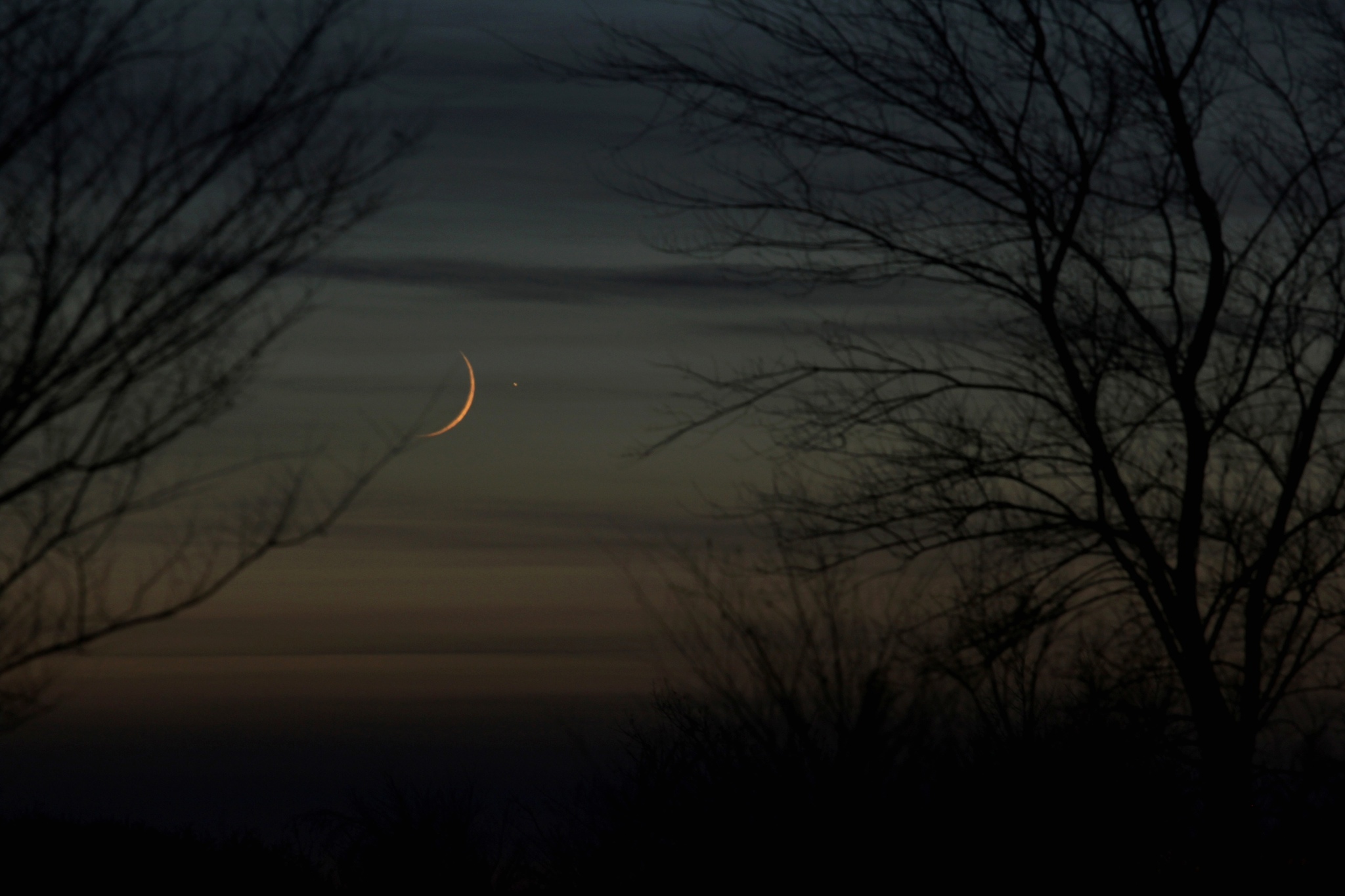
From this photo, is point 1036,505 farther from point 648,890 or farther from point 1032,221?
point 648,890

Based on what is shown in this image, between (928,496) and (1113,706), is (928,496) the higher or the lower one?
the higher one

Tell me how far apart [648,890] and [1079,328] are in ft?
24.4

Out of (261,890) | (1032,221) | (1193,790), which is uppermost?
(1032,221)

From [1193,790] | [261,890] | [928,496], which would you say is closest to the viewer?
[928,496]

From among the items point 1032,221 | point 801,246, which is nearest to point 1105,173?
point 1032,221

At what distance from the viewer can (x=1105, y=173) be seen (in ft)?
37.3

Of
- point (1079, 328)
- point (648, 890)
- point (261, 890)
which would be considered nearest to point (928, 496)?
point (1079, 328)

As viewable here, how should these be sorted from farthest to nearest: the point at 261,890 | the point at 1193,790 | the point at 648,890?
the point at 261,890 < the point at 648,890 < the point at 1193,790

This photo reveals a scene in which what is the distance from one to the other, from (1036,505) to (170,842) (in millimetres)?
16468

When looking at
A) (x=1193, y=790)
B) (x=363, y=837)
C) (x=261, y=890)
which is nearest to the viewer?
(x=1193, y=790)

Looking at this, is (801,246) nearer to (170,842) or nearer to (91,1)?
(91,1)

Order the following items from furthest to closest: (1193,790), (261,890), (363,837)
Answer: (363,837) < (261,890) < (1193,790)

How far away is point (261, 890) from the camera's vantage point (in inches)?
875

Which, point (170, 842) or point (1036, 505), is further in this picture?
point (170, 842)
